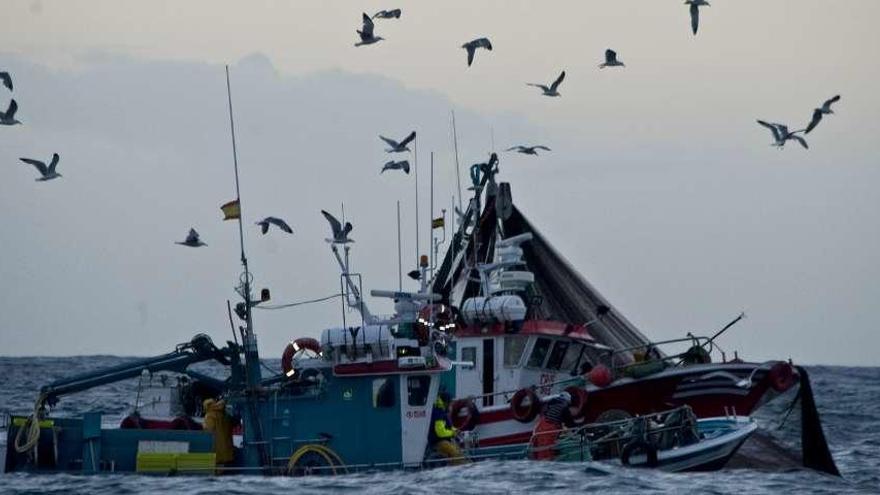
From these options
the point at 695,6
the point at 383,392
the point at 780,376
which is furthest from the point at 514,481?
the point at 695,6

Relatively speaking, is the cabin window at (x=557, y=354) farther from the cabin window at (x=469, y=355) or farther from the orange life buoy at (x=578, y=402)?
the orange life buoy at (x=578, y=402)

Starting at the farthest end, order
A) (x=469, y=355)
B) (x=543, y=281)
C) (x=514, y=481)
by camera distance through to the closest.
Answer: (x=543, y=281) < (x=469, y=355) < (x=514, y=481)

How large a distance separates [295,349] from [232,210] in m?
2.80

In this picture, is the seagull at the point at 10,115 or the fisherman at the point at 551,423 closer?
the fisherman at the point at 551,423

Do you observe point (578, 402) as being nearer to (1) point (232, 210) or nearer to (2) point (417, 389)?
(2) point (417, 389)

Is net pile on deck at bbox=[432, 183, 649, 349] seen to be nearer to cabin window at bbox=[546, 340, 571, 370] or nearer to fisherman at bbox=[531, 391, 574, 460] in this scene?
cabin window at bbox=[546, 340, 571, 370]

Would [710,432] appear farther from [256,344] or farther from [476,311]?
[256,344]

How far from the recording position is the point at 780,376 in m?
33.2

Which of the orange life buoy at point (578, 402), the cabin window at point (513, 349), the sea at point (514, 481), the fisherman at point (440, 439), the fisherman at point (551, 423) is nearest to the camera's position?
the sea at point (514, 481)

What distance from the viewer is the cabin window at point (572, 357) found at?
37.0 meters

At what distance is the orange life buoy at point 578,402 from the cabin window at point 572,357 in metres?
3.51

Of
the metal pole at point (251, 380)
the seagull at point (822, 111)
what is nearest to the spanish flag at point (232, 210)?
the metal pole at point (251, 380)

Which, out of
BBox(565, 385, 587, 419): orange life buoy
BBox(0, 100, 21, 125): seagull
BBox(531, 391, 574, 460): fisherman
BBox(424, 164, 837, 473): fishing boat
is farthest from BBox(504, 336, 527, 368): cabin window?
BBox(0, 100, 21, 125): seagull

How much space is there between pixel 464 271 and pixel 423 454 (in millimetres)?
9040
